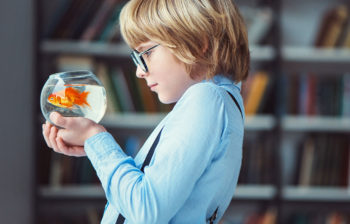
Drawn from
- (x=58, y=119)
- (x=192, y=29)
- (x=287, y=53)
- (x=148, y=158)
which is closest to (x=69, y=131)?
(x=58, y=119)

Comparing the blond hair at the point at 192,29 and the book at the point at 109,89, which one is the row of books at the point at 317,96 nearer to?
the book at the point at 109,89

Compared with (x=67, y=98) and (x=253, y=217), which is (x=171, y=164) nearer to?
(x=67, y=98)

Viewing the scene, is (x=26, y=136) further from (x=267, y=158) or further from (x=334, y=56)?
(x=334, y=56)

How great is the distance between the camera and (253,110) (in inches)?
101

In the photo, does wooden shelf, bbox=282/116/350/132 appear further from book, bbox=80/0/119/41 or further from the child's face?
the child's face

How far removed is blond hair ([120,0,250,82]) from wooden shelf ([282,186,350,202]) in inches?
72.0

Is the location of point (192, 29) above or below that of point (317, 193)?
→ above

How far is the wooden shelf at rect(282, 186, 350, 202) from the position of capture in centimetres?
256

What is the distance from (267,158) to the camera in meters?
2.54

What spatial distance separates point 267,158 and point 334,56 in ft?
2.17

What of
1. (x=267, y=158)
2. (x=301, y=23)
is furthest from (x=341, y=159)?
(x=301, y=23)

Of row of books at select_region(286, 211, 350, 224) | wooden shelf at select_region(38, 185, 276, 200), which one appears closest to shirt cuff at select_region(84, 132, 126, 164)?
wooden shelf at select_region(38, 185, 276, 200)

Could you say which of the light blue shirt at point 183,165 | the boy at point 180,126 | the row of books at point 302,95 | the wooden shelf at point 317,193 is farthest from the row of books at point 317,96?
the light blue shirt at point 183,165

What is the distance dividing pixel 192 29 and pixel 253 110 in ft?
5.89
